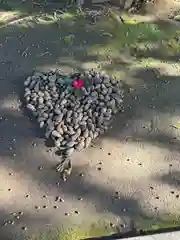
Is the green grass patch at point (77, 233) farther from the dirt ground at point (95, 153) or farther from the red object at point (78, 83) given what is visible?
the red object at point (78, 83)

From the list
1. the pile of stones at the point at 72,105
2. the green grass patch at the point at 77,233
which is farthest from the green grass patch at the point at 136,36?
the green grass patch at the point at 77,233

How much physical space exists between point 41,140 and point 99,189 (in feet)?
2.75

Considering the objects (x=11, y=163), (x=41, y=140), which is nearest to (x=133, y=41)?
(x=41, y=140)

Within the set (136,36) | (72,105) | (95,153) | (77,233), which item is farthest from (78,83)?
(77,233)

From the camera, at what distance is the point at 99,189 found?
166 inches

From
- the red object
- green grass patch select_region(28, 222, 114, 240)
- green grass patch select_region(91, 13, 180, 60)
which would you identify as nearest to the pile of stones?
the red object

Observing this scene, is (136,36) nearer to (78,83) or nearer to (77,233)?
(78,83)

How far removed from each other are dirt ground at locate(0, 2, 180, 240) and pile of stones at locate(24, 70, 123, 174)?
114mm

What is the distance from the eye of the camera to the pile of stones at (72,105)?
4.58 m

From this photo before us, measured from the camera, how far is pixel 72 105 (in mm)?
4785

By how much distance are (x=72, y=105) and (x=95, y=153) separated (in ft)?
1.99

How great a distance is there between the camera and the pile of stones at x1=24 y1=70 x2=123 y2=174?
4578 mm

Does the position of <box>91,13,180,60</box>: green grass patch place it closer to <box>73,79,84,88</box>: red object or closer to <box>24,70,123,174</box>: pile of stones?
<box>24,70,123,174</box>: pile of stones

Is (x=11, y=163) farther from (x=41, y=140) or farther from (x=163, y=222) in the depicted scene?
(x=163, y=222)
